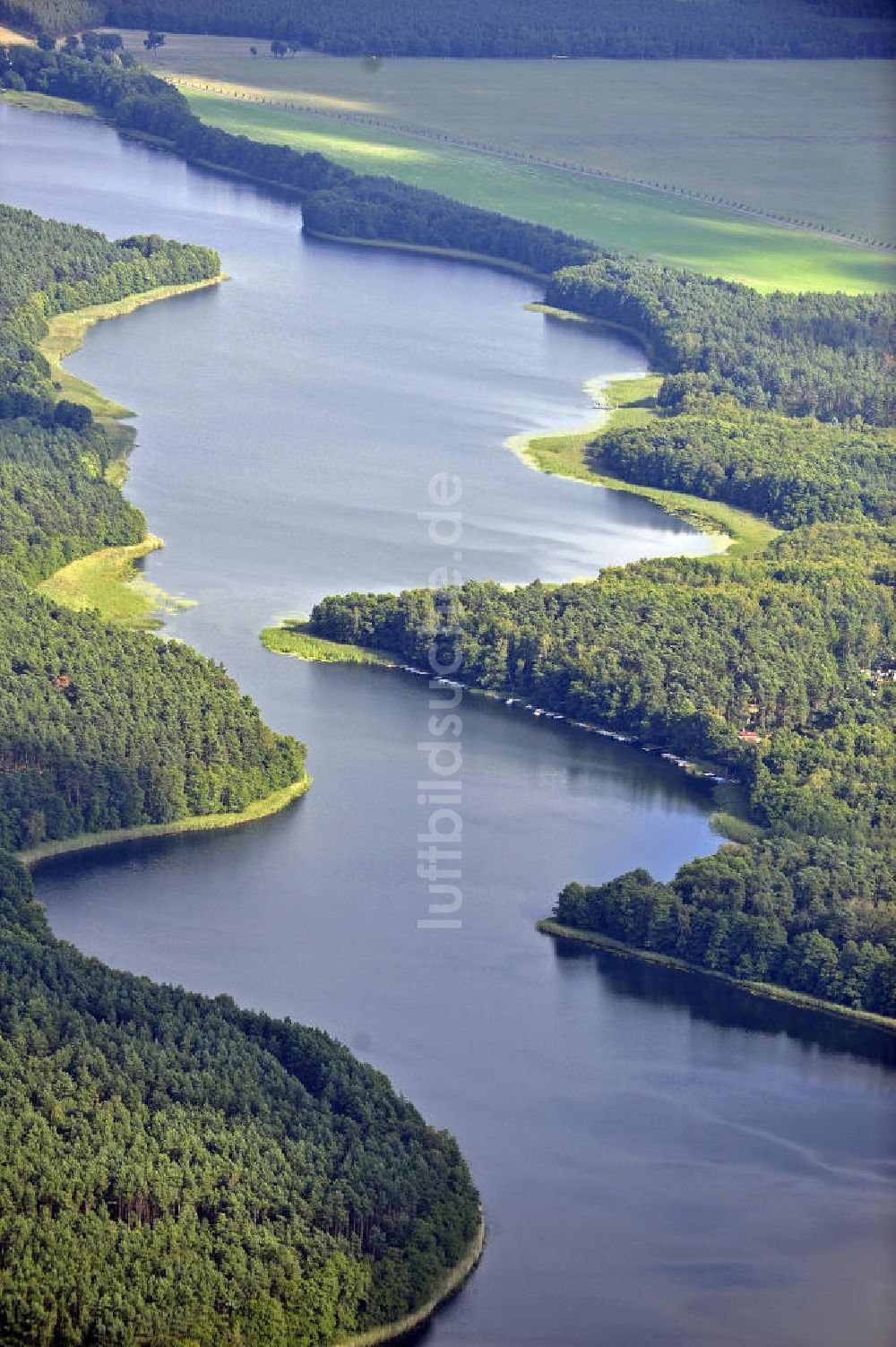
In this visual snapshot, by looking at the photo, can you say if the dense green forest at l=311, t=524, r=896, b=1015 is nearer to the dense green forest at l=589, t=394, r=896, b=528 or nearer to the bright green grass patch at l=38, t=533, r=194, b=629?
the bright green grass patch at l=38, t=533, r=194, b=629

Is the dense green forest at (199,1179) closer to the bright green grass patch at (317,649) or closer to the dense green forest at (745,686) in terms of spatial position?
the dense green forest at (745,686)

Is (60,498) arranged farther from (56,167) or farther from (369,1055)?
(56,167)

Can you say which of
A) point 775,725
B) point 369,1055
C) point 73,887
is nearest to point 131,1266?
point 369,1055

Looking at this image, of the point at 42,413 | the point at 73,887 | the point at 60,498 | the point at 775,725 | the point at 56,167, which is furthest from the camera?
the point at 56,167

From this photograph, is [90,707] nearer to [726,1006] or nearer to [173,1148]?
[726,1006]

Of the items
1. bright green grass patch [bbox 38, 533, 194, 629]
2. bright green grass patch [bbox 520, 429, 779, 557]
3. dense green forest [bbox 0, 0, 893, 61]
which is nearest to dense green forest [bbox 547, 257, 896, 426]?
bright green grass patch [bbox 520, 429, 779, 557]

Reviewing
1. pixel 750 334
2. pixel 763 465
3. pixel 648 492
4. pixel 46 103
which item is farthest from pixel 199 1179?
pixel 46 103
